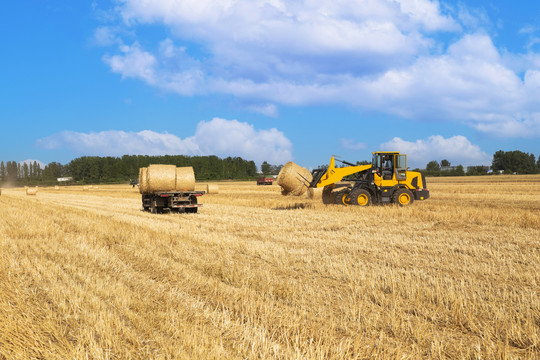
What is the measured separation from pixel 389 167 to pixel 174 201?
8.93 m

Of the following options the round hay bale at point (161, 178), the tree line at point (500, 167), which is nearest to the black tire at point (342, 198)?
the round hay bale at point (161, 178)

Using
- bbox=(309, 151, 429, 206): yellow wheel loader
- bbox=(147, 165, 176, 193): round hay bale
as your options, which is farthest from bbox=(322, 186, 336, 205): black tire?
bbox=(147, 165, 176, 193): round hay bale

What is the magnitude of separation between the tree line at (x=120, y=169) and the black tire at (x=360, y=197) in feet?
288

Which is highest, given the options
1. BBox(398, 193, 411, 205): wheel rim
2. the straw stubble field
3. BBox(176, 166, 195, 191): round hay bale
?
BBox(176, 166, 195, 191): round hay bale

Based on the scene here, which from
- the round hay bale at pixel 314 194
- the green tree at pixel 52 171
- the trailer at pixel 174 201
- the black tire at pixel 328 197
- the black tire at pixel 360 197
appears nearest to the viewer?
the black tire at pixel 360 197

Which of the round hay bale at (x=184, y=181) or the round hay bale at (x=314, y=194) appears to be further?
the round hay bale at (x=314, y=194)

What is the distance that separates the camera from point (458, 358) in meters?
3.56

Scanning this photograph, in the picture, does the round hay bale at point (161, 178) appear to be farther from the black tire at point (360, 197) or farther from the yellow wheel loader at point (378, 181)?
the black tire at point (360, 197)

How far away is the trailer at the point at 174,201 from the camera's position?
1745 centimetres

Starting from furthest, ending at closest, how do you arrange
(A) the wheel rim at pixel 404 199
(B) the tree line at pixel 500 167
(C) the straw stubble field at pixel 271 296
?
(B) the tree line at pixel 500 167 → (A) the wheel rim at pixel 404 199 → (C) the straw stubble field at pixel 271 296

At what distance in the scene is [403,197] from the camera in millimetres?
17938

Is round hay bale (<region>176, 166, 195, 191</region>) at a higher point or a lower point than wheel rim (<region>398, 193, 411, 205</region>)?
higher

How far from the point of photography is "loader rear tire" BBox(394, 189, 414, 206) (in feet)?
58.0

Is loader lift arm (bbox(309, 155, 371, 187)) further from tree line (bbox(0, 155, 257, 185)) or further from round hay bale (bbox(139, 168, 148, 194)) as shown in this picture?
tree line (bbox(0, 155, 257, 185))
